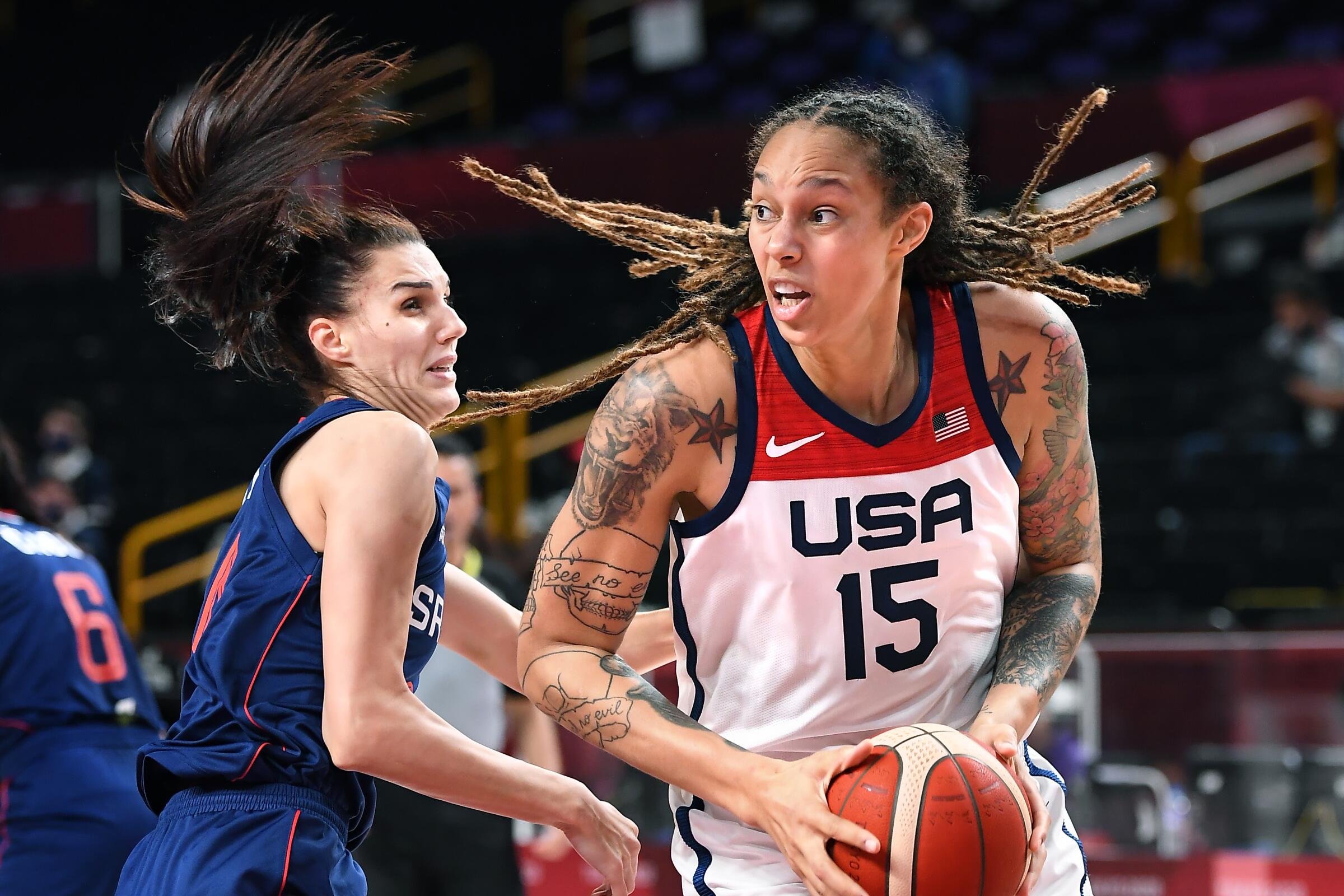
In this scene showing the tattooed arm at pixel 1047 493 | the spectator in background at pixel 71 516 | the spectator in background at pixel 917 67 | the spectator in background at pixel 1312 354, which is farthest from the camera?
the spectator in background at pixel 917 67

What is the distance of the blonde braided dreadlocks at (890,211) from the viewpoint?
8.97 feet

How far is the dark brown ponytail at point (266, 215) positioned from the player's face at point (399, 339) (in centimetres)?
4

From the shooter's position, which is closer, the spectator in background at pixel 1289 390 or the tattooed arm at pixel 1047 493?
the tattooed arm at pixel 1047 493

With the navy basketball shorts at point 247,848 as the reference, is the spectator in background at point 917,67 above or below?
above

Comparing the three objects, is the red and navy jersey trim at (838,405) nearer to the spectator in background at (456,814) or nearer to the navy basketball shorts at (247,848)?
the navy basketball shorts at (247,848)

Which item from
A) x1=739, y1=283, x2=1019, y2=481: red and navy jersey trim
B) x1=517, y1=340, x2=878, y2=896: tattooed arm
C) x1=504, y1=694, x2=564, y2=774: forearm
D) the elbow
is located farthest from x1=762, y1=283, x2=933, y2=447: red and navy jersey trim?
x1=504, y1=694, x2=564, y2=774: forearm

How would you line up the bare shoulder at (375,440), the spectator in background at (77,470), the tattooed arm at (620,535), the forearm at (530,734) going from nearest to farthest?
the bare shoulder at (375,440), the tattooed arm at (620,535), the forearm at (530,734), the spectator in background at (77,470)

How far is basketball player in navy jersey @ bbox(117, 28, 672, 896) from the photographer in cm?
246

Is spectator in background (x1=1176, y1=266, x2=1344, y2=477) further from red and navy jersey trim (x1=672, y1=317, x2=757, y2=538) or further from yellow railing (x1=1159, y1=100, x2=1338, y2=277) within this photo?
red and navy jersey trim (x1=672, y1=317, x2=757, y2=538)

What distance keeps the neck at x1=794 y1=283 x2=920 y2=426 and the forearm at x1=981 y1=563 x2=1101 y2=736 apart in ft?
1.52

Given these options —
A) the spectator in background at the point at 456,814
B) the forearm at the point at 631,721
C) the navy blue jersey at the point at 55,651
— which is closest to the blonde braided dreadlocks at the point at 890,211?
the forearm at the point at 631,721

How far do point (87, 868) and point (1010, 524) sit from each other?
6.84 feet

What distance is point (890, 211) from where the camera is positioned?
2.69 meters

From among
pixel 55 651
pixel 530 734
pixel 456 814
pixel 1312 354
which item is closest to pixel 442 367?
pixel 55 651
